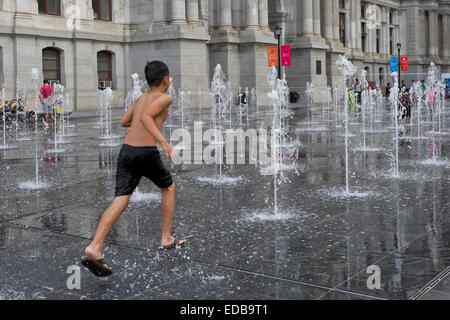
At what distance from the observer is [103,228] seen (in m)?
4.88

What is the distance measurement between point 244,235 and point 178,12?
30523 mm

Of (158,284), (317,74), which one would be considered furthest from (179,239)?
(317,74)

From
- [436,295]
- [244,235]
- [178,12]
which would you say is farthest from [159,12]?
[436,295]

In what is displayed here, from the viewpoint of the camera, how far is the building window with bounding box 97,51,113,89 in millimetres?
35844

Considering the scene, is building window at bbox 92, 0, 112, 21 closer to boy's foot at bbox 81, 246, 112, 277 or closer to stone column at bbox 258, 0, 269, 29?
stone column at bbox 258, 0, 269, 29

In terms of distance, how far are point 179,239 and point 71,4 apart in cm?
3048

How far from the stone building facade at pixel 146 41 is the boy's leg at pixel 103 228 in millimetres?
27305

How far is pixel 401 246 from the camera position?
5.61 metres

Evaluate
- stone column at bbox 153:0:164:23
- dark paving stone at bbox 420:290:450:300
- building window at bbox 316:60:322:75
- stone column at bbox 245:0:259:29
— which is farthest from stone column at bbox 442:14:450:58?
dark paving stone at bbox 420:290:450:300

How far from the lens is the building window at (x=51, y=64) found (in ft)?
107

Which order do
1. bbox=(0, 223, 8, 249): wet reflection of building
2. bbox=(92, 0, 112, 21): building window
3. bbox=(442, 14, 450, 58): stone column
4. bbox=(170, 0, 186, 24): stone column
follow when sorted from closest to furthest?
bbox=(0, 223, 8, 249): wet reflection of building
bbox=(170, 0, 186, 24): stone column
bbox=(92, 0, 112, 21): building window
bbox=(442, 14, 450, 58): stone column

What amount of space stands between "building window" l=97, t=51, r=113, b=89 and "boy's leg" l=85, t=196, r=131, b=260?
31.9 m

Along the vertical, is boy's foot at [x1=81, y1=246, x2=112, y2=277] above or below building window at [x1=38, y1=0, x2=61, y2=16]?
below

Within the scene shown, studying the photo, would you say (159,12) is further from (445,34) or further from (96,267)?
(445,34)
